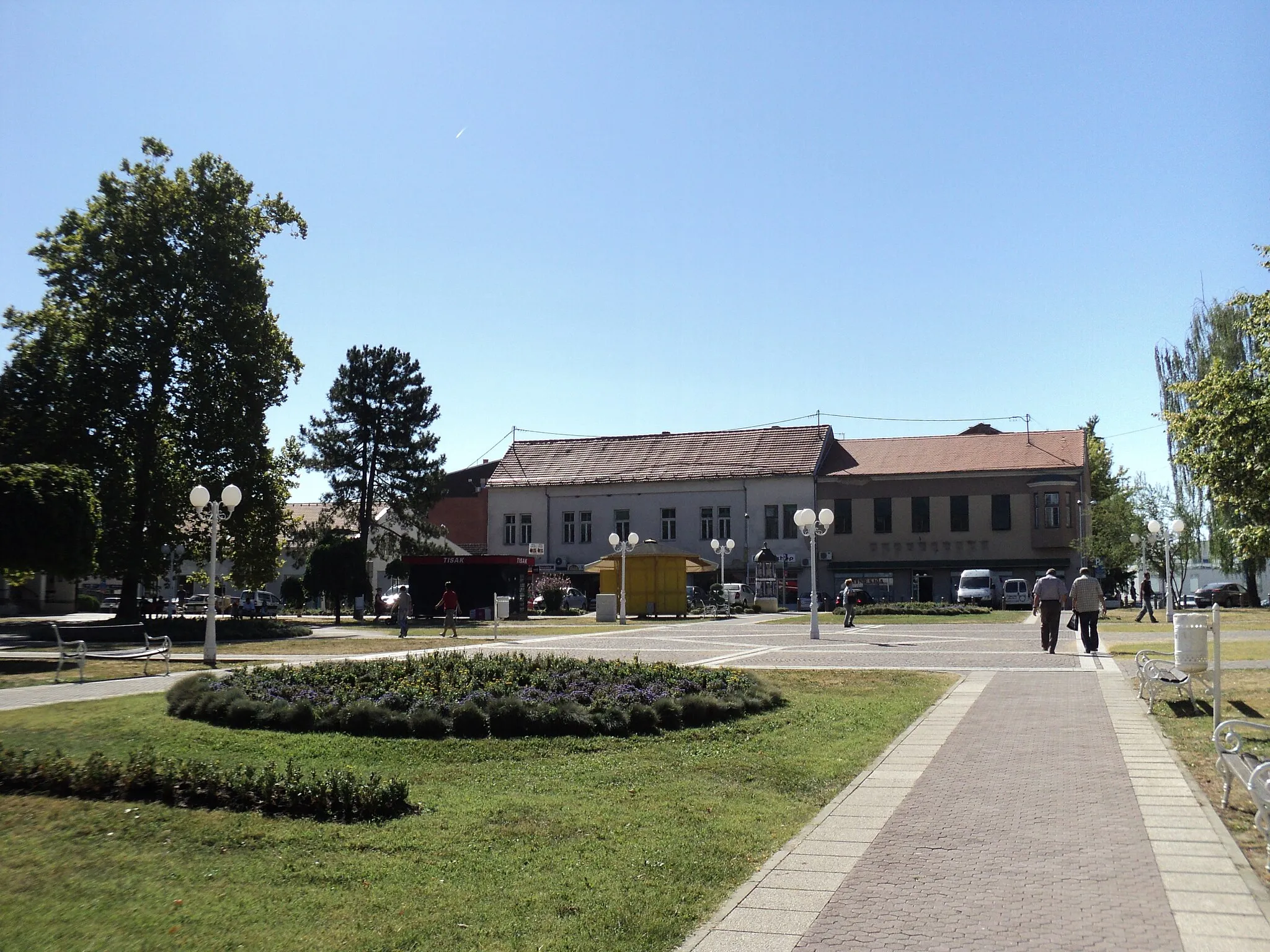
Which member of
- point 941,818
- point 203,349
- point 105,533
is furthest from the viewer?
point 203,349

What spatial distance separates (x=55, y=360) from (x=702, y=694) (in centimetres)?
3014

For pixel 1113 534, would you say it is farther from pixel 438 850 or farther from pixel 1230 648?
pixel 438 850

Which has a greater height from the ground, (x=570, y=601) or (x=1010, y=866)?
(x=1010, y=866)

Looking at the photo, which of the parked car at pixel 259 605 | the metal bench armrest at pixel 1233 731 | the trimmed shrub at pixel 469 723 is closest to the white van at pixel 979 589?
the parked car at pixel 259 605

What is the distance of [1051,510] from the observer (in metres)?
60.2

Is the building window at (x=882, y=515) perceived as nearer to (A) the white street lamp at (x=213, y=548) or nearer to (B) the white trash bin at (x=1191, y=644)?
(A) the white street lamp at (x=213, y=548)

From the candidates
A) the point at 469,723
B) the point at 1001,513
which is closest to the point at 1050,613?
the point at 469,723

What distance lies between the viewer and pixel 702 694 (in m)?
12.6

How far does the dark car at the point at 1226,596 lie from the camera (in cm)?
5731

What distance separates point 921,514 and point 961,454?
4561 mm

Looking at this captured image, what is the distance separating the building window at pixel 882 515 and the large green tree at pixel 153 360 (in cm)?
3638

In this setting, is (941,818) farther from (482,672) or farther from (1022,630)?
(1022,630)

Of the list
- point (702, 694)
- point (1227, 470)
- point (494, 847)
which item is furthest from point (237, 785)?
point (1227, 470)

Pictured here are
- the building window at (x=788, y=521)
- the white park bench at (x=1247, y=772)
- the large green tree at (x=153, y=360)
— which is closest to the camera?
the white park bench at (x=1247, y=772)
